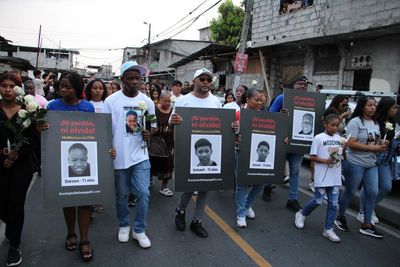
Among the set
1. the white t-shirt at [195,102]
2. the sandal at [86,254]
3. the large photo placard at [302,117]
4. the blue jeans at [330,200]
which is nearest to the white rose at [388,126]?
the blue jeans at [330,200]

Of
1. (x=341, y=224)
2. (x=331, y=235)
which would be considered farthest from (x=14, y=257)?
(x=341, y=224)

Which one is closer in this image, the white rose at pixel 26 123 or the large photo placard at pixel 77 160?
the white rose at pixel 26 123

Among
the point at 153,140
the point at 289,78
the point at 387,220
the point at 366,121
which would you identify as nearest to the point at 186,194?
the point at 153,140

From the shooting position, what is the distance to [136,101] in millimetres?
4047

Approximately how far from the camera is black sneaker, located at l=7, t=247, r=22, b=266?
3523 mm

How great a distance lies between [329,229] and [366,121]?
1540mm

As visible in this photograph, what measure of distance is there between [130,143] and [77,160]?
586mm

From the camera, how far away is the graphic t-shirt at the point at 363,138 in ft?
15.8

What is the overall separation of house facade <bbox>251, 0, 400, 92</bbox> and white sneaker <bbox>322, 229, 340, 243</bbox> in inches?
352

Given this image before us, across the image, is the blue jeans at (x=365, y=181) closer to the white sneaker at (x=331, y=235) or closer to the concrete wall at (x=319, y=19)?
the white sneaker at (x=331, y=235)

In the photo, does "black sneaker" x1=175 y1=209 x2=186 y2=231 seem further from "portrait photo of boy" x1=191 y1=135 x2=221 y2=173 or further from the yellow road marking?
"portrait photo of boy" x1=191 y1=135 x2=221 y2=173

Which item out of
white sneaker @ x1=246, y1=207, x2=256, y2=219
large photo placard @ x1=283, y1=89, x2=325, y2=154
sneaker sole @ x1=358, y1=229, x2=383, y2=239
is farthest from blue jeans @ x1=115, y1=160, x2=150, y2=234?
sneaker sole @ x1=358, y1=229, x2=383, y2=239

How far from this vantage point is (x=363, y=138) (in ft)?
15.9

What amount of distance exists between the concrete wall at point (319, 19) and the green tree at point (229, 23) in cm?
1396
